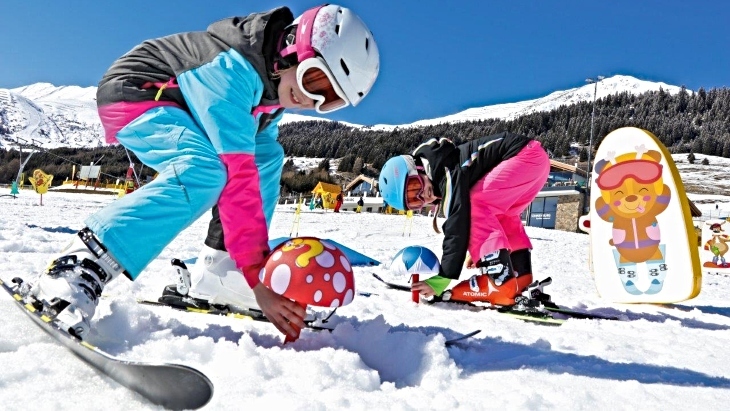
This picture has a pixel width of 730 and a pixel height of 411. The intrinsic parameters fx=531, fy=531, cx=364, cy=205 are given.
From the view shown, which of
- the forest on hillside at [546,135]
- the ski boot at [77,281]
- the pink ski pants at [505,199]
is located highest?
the forest on hillside at [546,135]

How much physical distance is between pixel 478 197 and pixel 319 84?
1965 mm

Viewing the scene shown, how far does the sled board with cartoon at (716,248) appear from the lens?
1123 centimetres

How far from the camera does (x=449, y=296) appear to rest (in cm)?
367

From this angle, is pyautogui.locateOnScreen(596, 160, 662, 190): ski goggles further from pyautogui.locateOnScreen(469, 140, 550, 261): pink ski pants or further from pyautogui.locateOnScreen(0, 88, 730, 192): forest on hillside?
pyautogui.locateOnScreen(0, 88, 730, 192): forest on hillside

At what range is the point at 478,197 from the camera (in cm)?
382

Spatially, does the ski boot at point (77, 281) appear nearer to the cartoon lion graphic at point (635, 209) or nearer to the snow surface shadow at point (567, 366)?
the snow surface shadow at point (567, 366)

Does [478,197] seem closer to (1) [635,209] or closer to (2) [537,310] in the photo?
(2) [537,310]

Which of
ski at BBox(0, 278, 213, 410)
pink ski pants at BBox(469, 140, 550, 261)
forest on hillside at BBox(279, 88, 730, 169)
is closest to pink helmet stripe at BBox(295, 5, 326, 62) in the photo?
ski at BBox(0, 278, 213, 410)

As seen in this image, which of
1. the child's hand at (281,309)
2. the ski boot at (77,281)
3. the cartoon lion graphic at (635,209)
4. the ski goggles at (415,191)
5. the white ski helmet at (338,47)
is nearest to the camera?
the ski boot at (77,281)

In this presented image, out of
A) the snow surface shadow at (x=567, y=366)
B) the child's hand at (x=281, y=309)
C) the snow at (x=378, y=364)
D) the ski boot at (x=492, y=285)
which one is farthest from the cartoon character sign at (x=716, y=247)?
the child's hand at (x=281, y=309)

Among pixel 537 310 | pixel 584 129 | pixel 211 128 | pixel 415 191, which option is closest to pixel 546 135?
pixel 584 129

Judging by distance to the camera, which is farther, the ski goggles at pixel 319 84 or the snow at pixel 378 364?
the ski goggles at pixel 319 84

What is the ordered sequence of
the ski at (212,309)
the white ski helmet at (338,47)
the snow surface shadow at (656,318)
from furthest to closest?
the snow surface shadow at (656,318) < the ski at (212,309) < the white ski helmet at (338,47)

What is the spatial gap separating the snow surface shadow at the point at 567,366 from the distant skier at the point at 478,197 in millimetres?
1330
